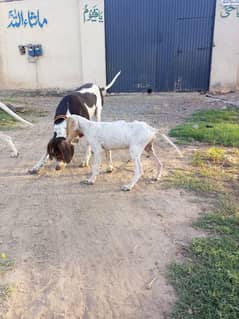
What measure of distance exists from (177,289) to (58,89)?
1010 cm

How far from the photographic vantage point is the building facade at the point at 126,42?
10.0m

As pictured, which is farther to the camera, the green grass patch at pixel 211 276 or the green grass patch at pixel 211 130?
the green grass patch at pixel 211 130

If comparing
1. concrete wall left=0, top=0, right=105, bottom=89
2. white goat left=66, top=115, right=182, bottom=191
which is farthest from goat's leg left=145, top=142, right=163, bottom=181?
concrete wall left=0, top=0, right=105, bottom=89

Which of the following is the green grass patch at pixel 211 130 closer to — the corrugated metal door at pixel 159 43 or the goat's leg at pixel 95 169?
the goat's leg at pixel 95 169

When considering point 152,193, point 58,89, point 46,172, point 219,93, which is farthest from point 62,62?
point 152,193

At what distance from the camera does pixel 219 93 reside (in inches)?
406

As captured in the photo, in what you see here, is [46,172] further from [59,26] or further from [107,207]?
[59,26]

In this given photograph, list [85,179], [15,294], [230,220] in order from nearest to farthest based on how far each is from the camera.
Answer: [15,294] → [230,220] → [85,179]

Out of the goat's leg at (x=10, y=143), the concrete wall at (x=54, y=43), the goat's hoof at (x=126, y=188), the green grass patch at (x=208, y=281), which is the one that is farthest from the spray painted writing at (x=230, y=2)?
the green grass patch at (x=208, y=281)

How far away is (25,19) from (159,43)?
459cm

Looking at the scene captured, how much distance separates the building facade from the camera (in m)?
10.0

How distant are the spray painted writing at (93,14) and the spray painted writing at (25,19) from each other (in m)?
1.44

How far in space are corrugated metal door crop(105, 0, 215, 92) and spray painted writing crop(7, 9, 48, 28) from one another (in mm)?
2328

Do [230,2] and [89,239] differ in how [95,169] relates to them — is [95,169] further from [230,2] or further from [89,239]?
[230,2]
